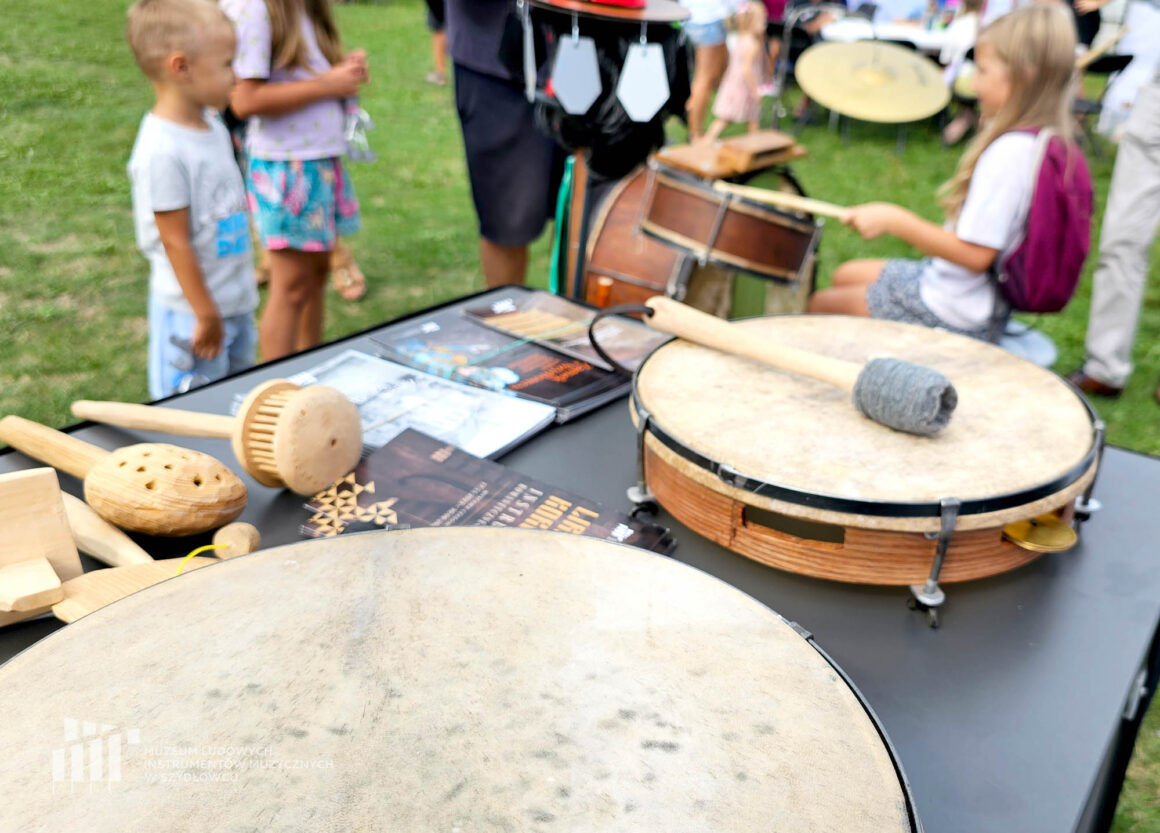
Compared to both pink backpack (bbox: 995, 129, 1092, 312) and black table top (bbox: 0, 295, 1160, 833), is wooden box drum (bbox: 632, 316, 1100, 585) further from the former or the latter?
pink backpack (bbox: 995, 129, 1092, 312)

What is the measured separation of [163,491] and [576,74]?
1227 mm

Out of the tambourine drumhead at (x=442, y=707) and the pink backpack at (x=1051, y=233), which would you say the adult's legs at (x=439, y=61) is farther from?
the tambourine drumhead at (x=442, y=707)

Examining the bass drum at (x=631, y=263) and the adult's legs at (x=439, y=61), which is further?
the adult's legs at (x=439, y=61)

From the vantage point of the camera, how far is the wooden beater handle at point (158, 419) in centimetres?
115

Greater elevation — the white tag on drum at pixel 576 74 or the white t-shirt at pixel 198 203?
the white tag on drum at pixel 576 74

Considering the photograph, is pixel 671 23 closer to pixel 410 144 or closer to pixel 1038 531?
pixel 1038 531

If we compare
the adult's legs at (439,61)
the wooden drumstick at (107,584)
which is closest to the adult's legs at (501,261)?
the wooden drumstick at (107,584)

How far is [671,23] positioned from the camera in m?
1.79

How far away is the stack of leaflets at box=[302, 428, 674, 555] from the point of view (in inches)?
41.3

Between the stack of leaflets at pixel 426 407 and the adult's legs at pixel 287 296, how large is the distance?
3.26 ft

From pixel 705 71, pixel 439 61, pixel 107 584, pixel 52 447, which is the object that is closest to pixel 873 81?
pixel 705 71

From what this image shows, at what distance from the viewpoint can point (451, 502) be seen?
1085mm

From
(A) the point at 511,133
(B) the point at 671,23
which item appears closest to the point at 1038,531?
(B) the point at 671,23

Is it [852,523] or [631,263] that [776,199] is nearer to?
[631,263]
